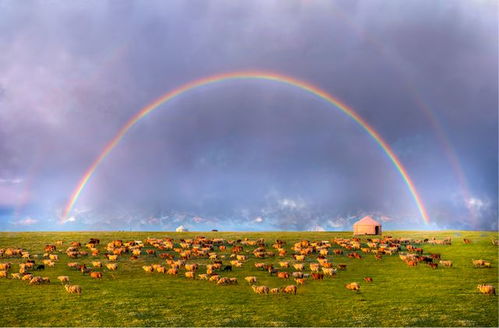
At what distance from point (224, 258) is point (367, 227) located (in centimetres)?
5292

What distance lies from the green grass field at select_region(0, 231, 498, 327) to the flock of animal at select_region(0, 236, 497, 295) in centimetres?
100

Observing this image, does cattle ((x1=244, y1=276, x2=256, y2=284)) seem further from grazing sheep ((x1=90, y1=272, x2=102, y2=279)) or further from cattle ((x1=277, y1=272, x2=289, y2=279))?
grazing sheep ((x1=90, y1=272, x2=102, y2=279))

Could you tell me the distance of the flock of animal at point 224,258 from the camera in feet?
138

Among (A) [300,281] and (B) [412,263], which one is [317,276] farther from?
(B) [412,263]

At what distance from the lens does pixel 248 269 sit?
48500 millimetres

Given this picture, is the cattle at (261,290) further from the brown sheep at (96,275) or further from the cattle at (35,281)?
the cattle at (35,281)

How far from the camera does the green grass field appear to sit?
97.6 ft

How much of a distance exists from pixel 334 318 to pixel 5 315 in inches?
846

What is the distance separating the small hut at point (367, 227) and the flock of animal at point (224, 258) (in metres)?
24.9

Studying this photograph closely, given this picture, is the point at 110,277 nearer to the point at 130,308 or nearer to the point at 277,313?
the point at 130,308

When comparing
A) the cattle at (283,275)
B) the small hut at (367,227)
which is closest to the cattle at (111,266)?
the cattle at (283,275)

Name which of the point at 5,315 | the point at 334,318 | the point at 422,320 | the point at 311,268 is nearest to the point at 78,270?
the point at 5,315

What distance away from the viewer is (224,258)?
55.7 m

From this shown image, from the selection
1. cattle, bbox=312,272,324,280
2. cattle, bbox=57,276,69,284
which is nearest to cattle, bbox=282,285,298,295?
cattle, bbox=312,272,324,280
